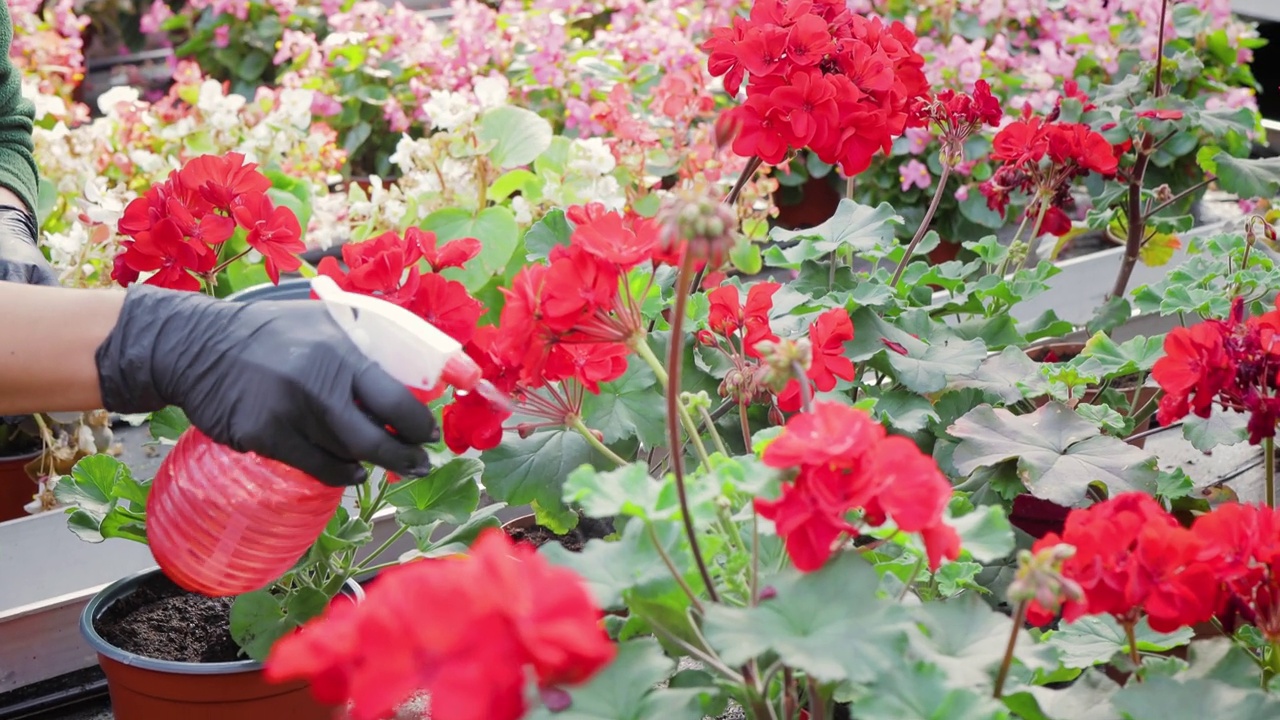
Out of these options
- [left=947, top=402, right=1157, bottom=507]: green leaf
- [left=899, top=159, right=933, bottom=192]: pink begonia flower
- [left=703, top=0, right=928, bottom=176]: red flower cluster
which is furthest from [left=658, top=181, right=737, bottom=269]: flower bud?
[left=899, top=159, right=933, bottom=192]: pink begonia flower

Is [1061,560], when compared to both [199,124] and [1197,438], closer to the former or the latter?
[1197,438]

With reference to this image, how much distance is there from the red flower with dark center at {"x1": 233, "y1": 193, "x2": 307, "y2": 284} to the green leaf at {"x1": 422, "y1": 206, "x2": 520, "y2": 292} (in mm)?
448

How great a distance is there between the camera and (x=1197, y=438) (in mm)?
1227

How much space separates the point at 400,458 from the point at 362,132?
2308mm

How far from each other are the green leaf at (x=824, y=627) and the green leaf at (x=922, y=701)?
0.02m

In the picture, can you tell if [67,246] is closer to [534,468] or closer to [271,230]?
[271,230]

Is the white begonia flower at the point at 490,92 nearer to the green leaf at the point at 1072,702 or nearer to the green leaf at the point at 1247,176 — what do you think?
the green leaf at the point at 1247,176

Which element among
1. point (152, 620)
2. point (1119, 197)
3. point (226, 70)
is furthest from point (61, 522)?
point (226, 70)

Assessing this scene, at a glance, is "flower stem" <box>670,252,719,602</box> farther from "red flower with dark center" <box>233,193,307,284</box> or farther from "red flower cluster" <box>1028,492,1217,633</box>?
"red flower with dark center" <box>233,193,307,284</box>

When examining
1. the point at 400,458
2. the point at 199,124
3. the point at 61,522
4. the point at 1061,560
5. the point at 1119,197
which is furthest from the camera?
the point at 199,124

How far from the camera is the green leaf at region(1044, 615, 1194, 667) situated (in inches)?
32.8

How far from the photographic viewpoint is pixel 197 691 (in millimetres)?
1065

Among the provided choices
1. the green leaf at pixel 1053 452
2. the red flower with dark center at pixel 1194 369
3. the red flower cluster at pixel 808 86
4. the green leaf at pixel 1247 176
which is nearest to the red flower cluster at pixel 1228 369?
the red flower with dark center at pixel 1194 369

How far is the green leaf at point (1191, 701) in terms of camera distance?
698 mm
